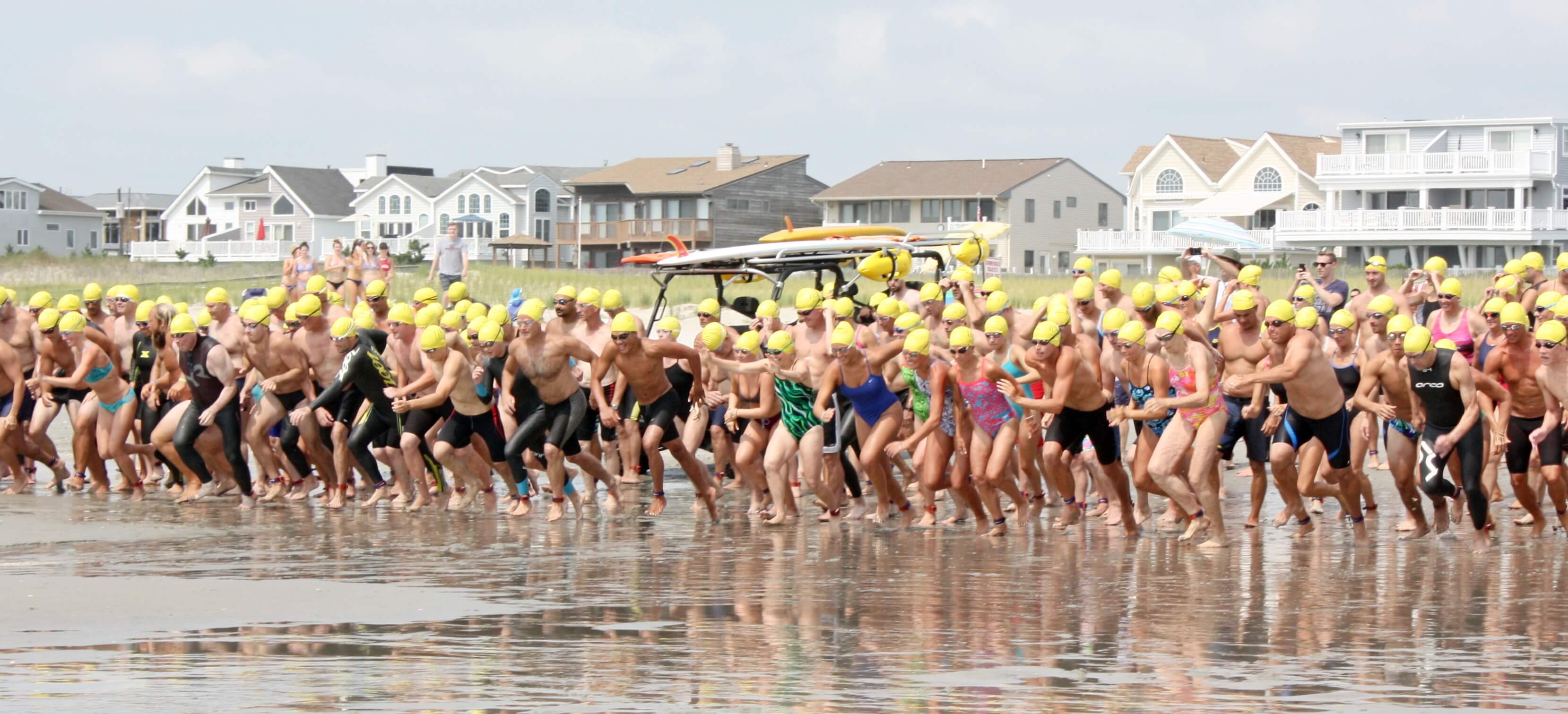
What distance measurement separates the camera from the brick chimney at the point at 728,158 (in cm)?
7612

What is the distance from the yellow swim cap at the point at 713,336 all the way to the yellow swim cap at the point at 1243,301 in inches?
148

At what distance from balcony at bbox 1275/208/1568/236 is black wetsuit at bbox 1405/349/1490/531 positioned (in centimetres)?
4796

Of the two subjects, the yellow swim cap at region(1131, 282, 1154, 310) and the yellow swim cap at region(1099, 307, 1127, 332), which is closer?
the yellow swim cap at region(1099, 307, 1127, 332)

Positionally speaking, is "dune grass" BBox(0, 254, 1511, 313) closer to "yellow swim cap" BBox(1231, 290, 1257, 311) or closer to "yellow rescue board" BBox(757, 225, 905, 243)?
"yellow rescue board" BBox(757, 225, 905, 243)

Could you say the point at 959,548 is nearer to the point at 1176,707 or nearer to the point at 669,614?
the point at 669,614

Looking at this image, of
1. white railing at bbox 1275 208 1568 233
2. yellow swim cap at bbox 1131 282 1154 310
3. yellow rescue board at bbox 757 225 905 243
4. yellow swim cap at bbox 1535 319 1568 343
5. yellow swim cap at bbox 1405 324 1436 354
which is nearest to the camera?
yellow swim cap at bbox 1535 319 1568 343

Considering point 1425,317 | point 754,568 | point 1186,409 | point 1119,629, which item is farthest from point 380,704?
point 1425,317

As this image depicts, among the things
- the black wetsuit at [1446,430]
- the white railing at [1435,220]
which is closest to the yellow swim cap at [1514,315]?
the black wetsuit at [1446,430]

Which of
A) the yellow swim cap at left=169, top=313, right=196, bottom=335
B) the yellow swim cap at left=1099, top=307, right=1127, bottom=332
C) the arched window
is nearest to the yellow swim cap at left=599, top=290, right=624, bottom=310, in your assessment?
the yellow swim cap at left=169, top=313, right=196, bottom=335

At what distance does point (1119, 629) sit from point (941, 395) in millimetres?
3792

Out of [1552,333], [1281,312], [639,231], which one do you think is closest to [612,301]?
[1281,312]

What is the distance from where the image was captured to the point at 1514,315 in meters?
11.4

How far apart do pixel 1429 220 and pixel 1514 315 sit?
160 feet

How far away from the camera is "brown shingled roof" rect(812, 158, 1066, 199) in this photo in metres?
71.8
